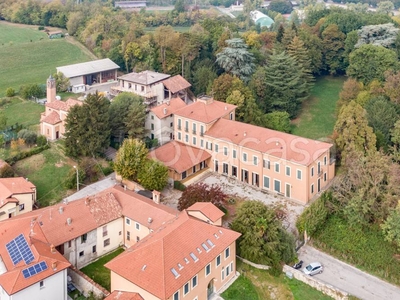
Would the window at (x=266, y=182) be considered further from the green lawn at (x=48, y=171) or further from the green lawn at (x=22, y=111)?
the green lawn at (x=22, y=111)

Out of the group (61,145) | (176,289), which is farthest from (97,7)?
(176,289)

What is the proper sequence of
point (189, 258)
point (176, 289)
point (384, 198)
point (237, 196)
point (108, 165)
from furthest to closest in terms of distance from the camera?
point (108, 165), point (237, 196), point (384, 198), point (189, 258), point (176, 289)

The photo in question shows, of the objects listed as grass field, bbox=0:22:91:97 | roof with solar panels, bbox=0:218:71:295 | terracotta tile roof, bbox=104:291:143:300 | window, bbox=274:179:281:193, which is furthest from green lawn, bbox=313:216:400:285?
grass field, bbox=0:22:91:97

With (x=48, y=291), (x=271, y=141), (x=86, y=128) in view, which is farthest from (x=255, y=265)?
(x=86, y=128)

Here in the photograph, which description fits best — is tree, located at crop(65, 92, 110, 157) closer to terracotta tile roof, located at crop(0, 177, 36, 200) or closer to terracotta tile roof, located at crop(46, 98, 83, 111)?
terracotta tile roof, located at crop(46, 98, 83, 111)

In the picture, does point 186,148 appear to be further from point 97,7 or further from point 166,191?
point 97,7

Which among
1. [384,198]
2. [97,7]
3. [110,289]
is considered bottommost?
[110,289]

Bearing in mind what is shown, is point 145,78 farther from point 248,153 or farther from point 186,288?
point 186,288

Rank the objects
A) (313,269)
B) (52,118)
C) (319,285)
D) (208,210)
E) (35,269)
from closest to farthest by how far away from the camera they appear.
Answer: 1. (35,269)
2. (319,285)
3. (313,269)
4. (208,210)
5. (52,118)
